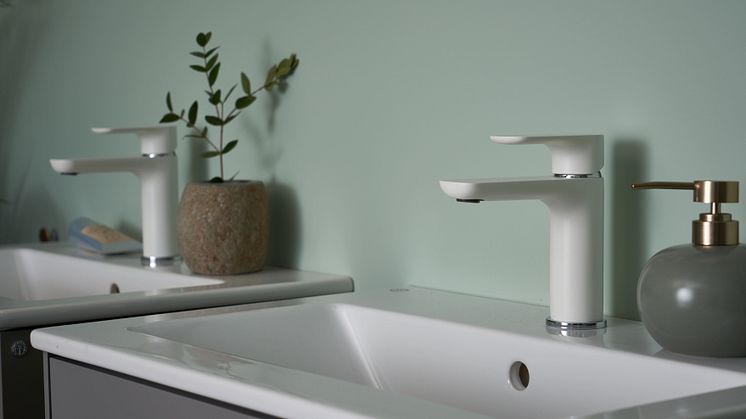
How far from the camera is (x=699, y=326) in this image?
85 centimetres

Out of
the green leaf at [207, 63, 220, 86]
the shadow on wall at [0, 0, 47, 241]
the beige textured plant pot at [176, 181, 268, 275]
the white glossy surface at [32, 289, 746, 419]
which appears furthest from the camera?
the shadow on wall at [0, 0, 47, 241]

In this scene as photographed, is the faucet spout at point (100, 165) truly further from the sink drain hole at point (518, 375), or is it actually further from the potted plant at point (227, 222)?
the sink drain hole at point (518, 375)

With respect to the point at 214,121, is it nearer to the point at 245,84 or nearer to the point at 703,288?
the point at 245,84

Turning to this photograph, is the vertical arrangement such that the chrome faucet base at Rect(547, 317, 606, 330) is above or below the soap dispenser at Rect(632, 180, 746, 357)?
below

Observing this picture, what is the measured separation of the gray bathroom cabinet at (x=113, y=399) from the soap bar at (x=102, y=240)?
0.63 metres

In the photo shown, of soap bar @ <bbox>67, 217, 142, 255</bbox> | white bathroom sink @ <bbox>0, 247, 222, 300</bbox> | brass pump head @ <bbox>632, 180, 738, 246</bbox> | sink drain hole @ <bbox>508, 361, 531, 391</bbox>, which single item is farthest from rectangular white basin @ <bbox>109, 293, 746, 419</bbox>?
soap bar @ <bbox>67, 217, 142, 255</bbox>

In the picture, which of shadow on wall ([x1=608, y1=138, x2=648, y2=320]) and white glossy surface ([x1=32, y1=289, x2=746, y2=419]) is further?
shadow on wall ([x1=608, y1=138, x2=648, y2=320])

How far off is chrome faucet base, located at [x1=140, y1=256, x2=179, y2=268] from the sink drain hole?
2.47 ft

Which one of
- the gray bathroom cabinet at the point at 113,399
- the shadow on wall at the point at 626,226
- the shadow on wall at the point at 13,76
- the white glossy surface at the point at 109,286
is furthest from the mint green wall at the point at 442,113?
the gray bathroom cabinet at the point at 113,399

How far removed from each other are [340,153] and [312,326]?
325 mm

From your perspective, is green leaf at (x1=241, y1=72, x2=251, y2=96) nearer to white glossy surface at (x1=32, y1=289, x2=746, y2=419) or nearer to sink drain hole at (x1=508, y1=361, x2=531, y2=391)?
white glossy surface at (x1=32, y1=289, x2=746, y2=419)

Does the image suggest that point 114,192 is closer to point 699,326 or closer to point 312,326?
point 312,326

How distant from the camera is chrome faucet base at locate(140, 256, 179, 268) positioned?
1595mm

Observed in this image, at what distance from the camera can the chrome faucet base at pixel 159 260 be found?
1595 millimetres
